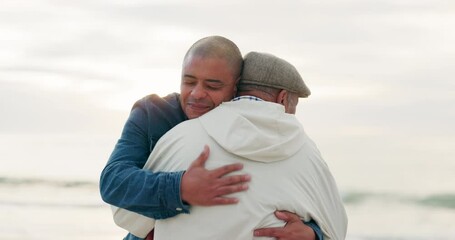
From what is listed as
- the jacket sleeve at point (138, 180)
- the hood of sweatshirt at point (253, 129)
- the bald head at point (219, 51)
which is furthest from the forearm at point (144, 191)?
the bald head at point (219, 51)

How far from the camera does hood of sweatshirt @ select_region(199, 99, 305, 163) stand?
299 cm

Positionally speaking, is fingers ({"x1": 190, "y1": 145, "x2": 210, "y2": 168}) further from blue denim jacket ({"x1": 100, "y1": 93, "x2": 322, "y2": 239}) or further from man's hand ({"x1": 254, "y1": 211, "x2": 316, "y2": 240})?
man's hand ({"x1": 254, "y1": 211, "x2": 316, "y2": 240})

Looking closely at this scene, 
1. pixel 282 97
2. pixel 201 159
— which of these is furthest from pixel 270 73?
pixel 201 159

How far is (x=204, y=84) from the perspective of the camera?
3105 mm

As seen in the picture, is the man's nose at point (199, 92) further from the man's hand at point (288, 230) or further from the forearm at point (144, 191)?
the man's hand at point (288, 230)

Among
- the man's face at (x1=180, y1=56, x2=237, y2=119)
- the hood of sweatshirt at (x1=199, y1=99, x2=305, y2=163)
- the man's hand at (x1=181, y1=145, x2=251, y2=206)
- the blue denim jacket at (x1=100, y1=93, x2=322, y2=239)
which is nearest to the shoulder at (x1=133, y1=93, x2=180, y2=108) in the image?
the blue denim jacket at (x1=100, y1=93, x2=322, y2=239)

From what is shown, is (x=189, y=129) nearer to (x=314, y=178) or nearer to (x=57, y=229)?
(x=314, y=178)

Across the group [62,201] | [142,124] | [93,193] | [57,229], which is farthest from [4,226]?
[142,124]

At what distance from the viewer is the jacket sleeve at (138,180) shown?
9.86 ft

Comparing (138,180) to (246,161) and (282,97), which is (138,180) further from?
(282,97)

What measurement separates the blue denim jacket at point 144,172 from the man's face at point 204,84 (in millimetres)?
109

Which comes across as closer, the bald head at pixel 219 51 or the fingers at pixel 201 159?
the fingers at pixel 201 159

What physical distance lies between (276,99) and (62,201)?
9581 millimetres

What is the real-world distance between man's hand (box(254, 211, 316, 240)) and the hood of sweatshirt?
6.9 inches
